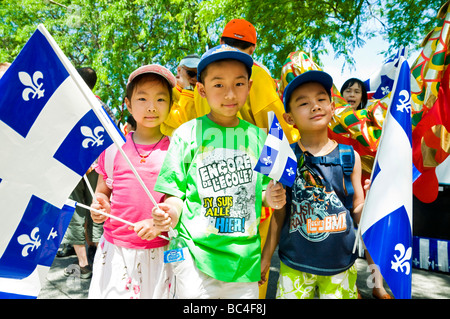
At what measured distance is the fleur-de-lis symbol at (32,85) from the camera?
5.15 ft

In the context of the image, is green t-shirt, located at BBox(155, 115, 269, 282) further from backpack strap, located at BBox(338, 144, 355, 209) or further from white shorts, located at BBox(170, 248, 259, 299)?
backpack strap, located at BBox(338, 144, 355, 209)

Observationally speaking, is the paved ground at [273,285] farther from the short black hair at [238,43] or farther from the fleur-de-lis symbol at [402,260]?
the short black hair at [238,43]

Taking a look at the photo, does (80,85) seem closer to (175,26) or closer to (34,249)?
(34,249)

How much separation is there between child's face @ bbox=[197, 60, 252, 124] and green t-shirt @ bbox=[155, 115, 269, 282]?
0.35 feet

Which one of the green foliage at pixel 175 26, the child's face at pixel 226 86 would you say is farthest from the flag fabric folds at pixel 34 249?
the green foliage at pixel 175 26

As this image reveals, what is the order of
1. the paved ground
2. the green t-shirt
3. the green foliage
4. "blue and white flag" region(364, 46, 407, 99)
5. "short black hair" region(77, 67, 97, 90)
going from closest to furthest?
the green t-shirt < the paved ground < "short black hair" region(77, 67, 97, 90) < "blue and white flag" region(364, 46, 407, 99) < the green foliage

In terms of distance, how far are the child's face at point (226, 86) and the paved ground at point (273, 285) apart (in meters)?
2.21

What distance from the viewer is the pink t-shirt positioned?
1.86m

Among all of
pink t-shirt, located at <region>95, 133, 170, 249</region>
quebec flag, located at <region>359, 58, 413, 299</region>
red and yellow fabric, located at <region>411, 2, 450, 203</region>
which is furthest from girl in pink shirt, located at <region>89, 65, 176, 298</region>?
red and yellow fabric, located at <region>411, 2, 450, 203</region>

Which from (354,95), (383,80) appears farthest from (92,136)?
(383,80)

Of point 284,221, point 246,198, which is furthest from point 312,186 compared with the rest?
point 246,198

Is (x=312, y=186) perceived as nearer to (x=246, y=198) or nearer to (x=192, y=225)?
(x=246, y=198)

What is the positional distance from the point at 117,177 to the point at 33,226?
1.59 ft

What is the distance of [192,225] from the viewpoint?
1.60 m
